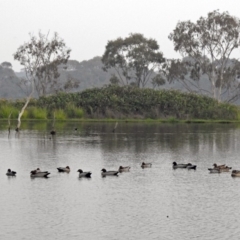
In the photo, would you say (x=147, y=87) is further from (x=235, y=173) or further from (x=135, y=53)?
(x=235, y=173)

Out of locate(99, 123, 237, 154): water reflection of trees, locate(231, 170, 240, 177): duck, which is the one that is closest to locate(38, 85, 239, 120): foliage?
locate(99, 123, 237, 154): water reflection of trees

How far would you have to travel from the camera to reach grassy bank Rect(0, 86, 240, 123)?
79.9 meters

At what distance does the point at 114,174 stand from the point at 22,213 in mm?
8892

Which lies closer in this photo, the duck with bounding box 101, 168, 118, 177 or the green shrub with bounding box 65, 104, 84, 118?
the duck with bounding box 101, 168, 118, 177

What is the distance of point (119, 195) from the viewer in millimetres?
24891

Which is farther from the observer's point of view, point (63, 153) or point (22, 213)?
point (63, 153)

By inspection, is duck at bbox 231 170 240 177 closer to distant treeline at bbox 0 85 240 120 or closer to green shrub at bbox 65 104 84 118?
green shrub at bbox 65 104 84 118

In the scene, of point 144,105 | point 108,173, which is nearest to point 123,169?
point 108,173

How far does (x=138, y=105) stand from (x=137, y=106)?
0.18 meters

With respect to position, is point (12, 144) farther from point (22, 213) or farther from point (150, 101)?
point (150, 101)

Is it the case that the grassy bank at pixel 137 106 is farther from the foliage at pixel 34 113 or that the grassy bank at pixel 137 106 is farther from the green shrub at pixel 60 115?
the foliage at pixel 34 113

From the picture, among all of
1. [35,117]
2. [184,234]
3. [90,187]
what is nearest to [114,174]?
[90,187]

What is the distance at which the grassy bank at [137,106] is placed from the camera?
7994 centimetres

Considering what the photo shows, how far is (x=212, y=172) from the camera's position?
31.5 metres
